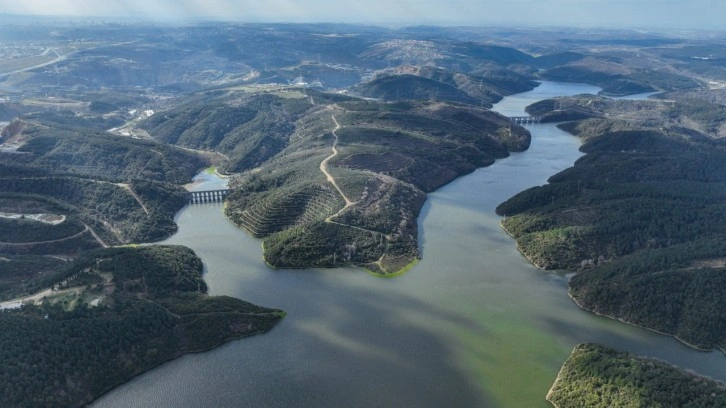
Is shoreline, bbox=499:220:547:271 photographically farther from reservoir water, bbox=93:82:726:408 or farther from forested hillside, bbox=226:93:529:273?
forested hillside, bbox=226:93:529:273

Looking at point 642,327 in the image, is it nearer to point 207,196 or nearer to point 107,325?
point 107,325

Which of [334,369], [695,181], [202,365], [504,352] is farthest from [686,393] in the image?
[695,181]

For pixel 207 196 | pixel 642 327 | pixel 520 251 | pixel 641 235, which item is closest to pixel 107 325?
pixel 207 196

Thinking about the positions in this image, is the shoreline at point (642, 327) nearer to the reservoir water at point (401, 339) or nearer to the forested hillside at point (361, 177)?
the reservoir water at point (401, 339)

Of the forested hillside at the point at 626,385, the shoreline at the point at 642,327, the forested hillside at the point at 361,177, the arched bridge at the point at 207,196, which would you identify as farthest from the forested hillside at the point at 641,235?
the arched bridge at the point at 207,196

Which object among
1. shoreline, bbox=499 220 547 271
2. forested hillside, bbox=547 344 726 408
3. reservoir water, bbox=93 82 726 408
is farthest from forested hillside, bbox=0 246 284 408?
shoreline, bbox=499 220 547 271

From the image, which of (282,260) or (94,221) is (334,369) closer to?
(282,260)
